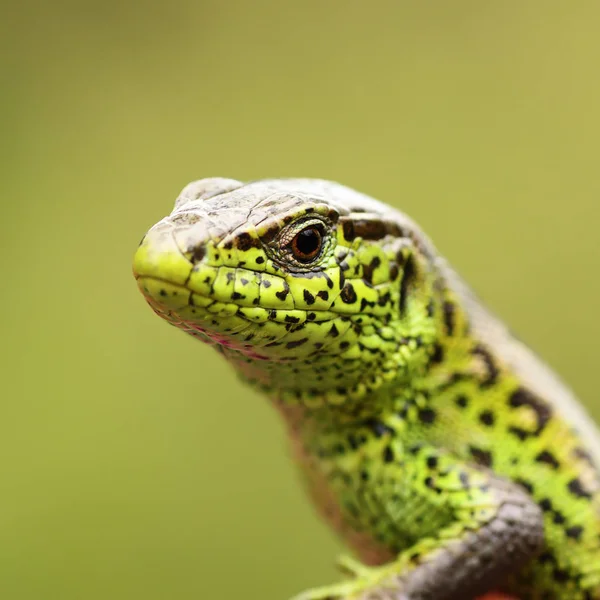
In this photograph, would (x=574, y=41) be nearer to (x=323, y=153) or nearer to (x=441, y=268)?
(x=323, y=153)

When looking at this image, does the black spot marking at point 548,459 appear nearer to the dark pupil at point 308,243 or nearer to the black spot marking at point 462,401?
the black spot marking at point 462,401

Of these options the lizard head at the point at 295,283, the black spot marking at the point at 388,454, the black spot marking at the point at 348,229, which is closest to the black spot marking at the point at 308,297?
the lizard head at the point at 295,283

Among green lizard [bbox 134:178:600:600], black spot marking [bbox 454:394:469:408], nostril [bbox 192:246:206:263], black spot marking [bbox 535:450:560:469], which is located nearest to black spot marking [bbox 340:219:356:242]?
green lizard [bbox 134:178:600:600]

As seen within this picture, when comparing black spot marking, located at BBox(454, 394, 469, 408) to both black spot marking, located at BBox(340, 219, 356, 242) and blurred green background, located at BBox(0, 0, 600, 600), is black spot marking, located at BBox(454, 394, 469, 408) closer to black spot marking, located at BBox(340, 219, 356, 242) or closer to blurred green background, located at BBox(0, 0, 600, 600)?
black spot marking, located at BBox(340, 219, 356, 242)

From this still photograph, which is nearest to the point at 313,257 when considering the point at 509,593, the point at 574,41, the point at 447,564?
the point at 447,564

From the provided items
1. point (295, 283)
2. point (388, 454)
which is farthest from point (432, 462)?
point (295, 283)

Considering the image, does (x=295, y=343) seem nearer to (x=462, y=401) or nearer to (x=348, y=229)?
(x=348, y=229)

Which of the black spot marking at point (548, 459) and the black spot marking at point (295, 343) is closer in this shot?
the black spot marking at point (295, 343)
